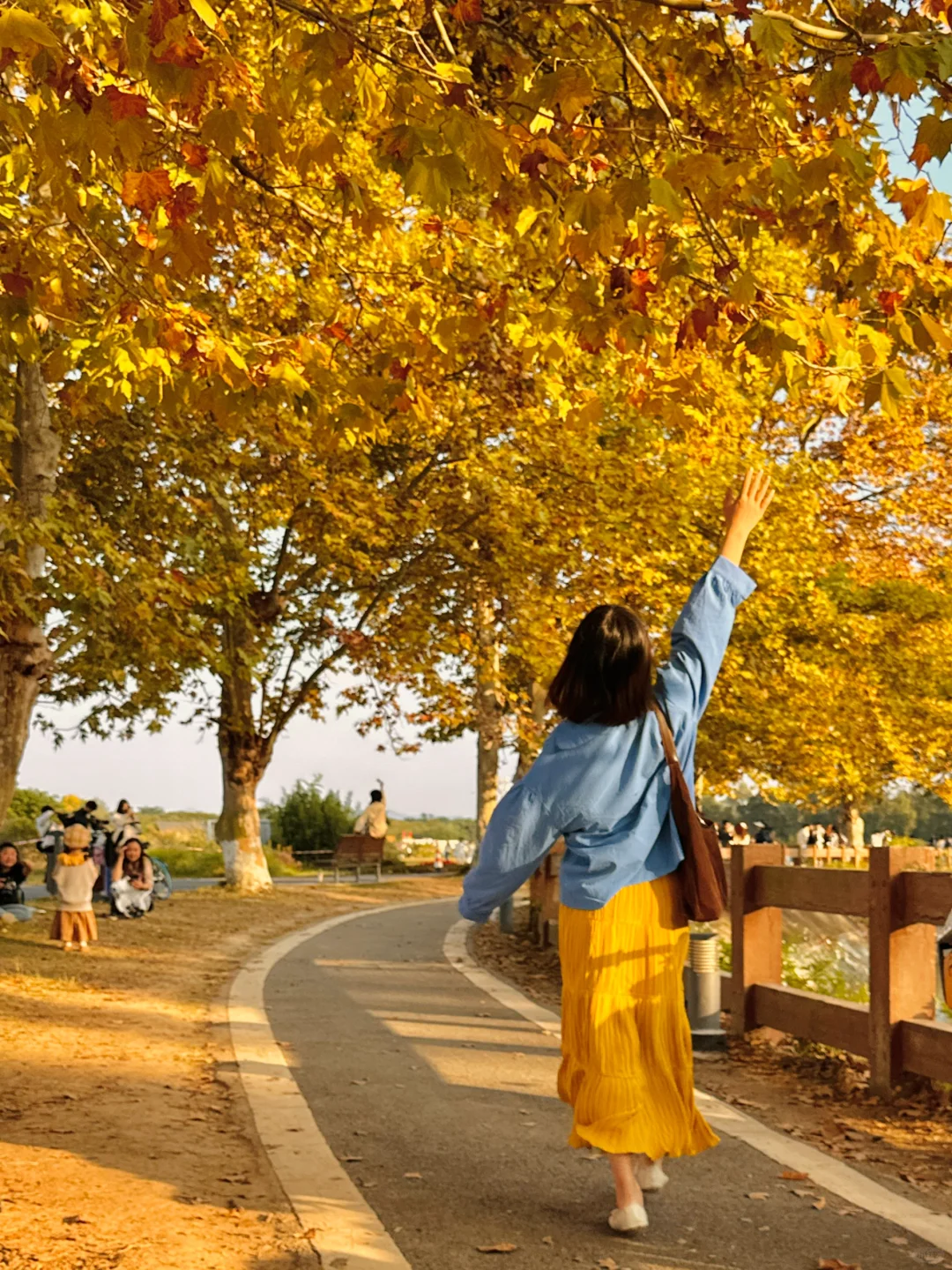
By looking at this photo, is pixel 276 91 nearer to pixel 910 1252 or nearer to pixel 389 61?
pixel 389 61

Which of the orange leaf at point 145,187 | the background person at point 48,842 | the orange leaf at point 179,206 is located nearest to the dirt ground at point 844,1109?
the orange leaf at point 179,206

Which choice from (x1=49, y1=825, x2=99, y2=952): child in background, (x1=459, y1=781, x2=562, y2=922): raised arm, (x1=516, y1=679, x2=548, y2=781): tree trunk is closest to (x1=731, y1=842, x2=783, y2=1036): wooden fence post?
(x1=459, y1=781, x2=562, y2=922): raised arm

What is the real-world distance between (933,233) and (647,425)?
39.4 ft

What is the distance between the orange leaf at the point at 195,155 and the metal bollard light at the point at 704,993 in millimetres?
4763

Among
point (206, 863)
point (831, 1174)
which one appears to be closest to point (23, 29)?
point (831, 1174)

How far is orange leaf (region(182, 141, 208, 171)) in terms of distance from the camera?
6426 mm

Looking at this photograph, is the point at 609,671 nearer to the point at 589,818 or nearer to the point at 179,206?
the point at 589,818

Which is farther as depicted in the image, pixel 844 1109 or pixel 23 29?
pixel 844 1109

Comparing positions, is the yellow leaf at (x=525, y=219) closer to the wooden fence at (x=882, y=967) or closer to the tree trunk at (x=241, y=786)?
the wooden fence at (x=882, y=967)

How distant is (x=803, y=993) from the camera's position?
8148 millimetres

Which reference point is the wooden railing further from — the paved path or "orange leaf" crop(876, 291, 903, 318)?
"orange leaf" crop(876, 291, 903, 318)

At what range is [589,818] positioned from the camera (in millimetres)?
4707

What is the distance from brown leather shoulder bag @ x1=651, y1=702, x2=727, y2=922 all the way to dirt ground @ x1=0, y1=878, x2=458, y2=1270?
1553 mm

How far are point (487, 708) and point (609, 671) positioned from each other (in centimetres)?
1918
